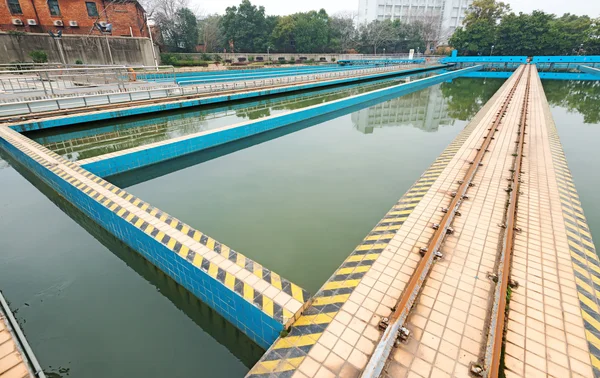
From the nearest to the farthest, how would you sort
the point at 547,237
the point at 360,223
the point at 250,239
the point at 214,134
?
the point at 547,237
the point at 250,239
the point at 360,223
the point at 214,134

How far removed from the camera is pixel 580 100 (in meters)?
17.9

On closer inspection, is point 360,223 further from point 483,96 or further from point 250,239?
point 483,96

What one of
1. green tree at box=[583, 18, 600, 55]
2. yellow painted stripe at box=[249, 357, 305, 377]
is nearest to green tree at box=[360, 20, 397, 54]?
green tree at box=[583, 18, 600, 55]

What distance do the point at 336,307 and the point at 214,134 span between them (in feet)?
25.4

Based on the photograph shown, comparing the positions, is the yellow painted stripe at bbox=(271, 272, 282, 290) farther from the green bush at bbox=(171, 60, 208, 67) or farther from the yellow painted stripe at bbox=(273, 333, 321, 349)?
the green bush at bbox=(171, 60, 208, 67)

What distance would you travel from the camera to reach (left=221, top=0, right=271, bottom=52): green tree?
143 feet

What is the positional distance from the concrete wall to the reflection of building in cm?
1954

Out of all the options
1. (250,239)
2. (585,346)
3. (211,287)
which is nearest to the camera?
(585,346)

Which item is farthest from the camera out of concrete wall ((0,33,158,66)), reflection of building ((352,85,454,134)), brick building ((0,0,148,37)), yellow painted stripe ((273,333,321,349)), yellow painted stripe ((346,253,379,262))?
brick building ((0,0,148,37))


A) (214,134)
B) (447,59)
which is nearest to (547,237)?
(214,134)

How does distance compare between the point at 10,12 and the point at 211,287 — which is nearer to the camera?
the point at 211,287

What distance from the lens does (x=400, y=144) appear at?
1008 centimetres

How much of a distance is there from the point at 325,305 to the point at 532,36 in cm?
5502

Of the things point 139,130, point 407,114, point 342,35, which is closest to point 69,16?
point 139,130
